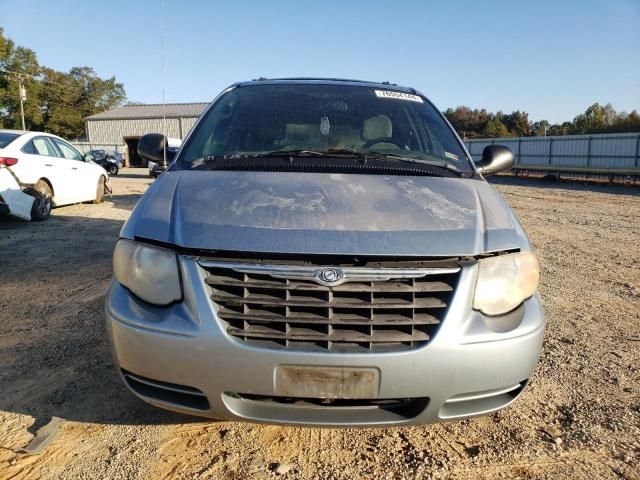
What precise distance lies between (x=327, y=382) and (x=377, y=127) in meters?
1.94

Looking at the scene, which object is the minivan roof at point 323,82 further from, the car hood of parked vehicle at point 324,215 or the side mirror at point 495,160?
the car hood of parked vehicle at point 324,215

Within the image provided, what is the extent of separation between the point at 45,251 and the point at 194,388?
17.7 feet

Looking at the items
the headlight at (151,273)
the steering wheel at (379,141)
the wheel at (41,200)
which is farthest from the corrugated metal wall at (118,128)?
the headlight at (151,273)

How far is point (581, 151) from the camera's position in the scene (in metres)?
23.2

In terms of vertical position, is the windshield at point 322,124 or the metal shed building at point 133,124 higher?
the metal shed building at point 133,124

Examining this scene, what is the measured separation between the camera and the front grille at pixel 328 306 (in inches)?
70.4

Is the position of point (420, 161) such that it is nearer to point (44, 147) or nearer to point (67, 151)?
point (44, 147)

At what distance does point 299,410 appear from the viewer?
181cm

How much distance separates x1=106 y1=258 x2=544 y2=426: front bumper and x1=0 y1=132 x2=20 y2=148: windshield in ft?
24.0

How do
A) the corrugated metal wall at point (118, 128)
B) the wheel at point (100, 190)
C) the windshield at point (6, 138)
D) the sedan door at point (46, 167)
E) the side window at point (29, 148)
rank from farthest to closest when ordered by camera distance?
the corrugated metal wall at point (118, 128), the wheel at point (100, 190), the side window at point (29, 148), the sedan door at point (46, 167), the windshield at point (6, 138)

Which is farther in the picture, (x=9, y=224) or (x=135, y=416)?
(x=9, y=224)

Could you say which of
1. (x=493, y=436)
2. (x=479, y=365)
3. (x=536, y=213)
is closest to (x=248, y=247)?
(x=479, y=365)

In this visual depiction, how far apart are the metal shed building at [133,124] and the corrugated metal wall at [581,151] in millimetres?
25268

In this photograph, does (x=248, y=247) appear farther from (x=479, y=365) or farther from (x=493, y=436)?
(x=493, y=436)
